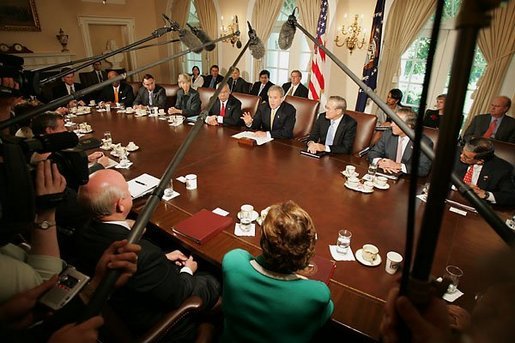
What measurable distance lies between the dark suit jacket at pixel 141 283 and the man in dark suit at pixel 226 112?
8.54ft

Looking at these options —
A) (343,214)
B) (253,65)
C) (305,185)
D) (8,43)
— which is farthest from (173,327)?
(8,43)

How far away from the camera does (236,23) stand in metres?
6.93

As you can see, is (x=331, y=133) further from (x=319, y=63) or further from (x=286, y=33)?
(x=319, y=63)

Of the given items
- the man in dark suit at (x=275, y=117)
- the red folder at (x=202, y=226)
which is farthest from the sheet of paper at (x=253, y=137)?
the red folder at (x=202, y=226)

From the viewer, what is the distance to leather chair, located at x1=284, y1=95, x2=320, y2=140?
12.6 ft

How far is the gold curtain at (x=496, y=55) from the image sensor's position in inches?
160

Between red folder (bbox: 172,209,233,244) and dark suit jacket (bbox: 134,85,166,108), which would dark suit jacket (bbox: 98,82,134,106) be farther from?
red folder (bbox: 172,209,233,244)

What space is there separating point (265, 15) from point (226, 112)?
11.9 ft

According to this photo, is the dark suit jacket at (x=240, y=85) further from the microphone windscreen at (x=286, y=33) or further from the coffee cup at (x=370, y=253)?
the coffee cup at (x=370, y=253)

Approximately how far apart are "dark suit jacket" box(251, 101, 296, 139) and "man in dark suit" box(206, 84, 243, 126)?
10.6 inches

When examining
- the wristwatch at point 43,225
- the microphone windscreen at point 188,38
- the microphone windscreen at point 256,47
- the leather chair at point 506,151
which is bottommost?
the leather chair at point 506,151

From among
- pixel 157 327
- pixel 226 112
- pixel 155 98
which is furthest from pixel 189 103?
pixel 157 327

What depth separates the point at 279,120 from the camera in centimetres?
382

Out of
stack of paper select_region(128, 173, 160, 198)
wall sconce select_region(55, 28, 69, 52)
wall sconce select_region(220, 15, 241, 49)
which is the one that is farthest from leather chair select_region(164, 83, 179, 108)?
stack of paper select_region(128, 173, 160, 198)
